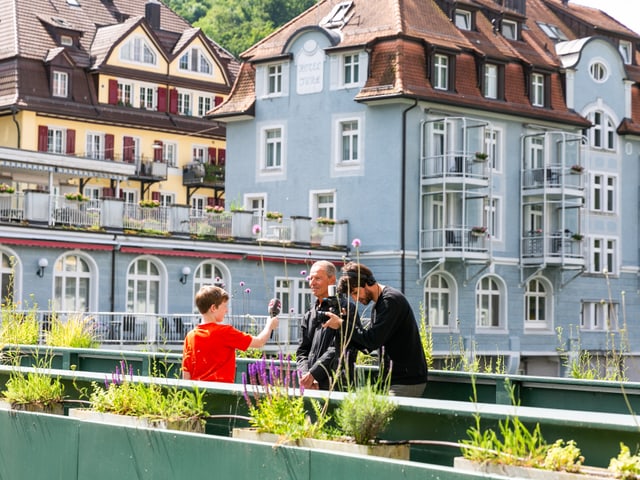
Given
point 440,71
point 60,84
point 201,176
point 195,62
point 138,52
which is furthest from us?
point 195,62

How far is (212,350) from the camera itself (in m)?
8.88

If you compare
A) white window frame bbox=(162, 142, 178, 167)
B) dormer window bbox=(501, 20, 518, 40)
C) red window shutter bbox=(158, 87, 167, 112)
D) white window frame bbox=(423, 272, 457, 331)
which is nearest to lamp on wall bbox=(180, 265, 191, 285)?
white window frame bbox=(423, 272, 457, 331)

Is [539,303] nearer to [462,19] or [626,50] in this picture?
[462,19]

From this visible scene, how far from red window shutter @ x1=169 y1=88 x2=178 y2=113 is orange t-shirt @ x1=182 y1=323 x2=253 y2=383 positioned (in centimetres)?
5404

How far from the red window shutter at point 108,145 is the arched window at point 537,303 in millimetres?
19385

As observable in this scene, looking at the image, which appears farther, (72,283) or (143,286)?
(143,286)

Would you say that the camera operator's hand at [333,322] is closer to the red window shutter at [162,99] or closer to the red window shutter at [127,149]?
the red window shutter at [127,149]

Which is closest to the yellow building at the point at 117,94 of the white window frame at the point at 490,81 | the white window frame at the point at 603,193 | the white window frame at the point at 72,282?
the white window frame at the point at 72,282

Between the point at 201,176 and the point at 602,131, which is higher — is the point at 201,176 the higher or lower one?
the lower one

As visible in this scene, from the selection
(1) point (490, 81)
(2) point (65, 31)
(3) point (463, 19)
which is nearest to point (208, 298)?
(1) point (490, 81)

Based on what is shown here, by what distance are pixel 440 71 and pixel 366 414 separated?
4156 cm

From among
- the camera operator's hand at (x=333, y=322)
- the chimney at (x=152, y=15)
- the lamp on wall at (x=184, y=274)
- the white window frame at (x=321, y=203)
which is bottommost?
the camera operator's hand at (x=333, y=322)

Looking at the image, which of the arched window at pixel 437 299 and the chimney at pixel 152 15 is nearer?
the arched window at pixel 437 299

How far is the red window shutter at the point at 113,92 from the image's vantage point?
59.3 metres
